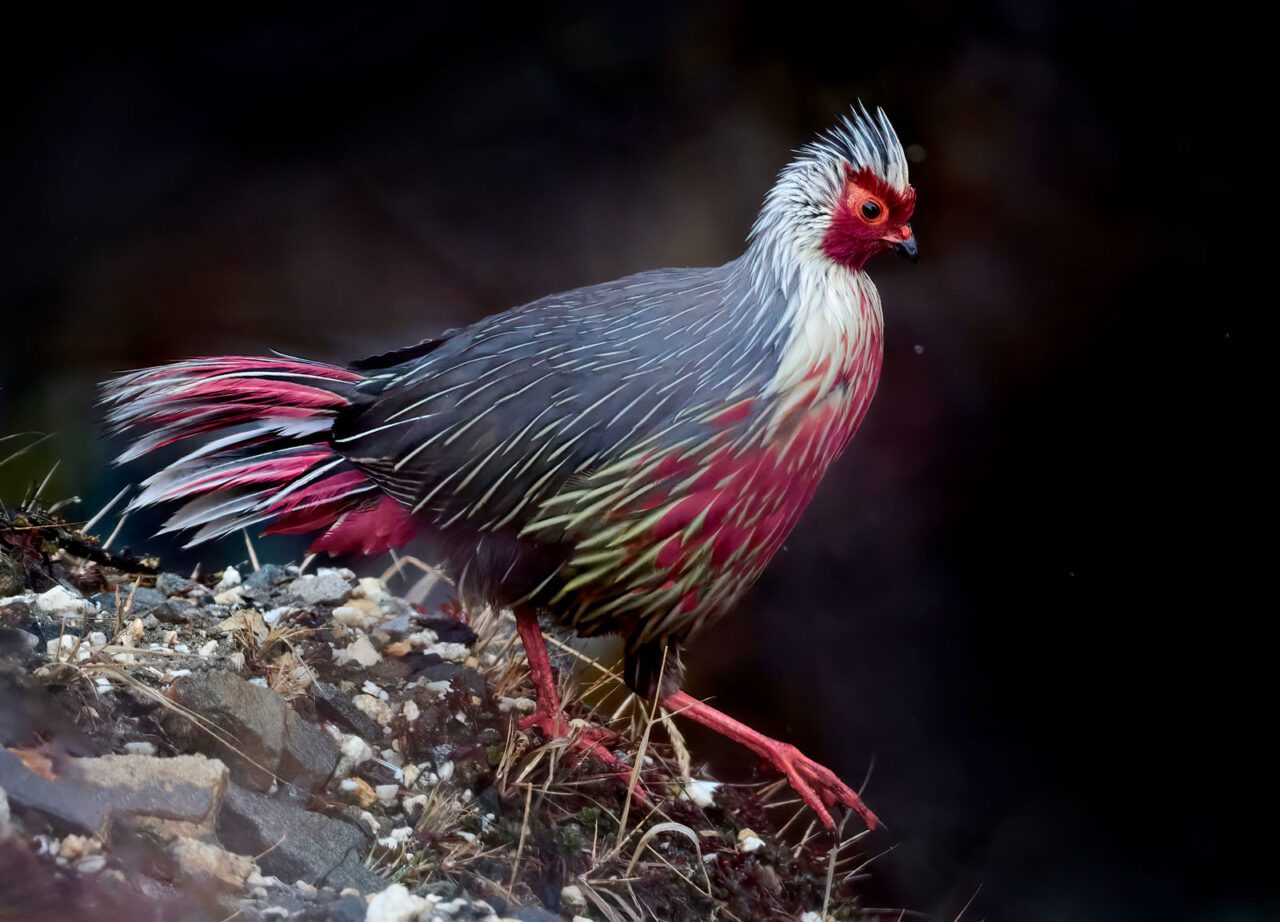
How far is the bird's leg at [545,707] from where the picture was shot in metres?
1.74

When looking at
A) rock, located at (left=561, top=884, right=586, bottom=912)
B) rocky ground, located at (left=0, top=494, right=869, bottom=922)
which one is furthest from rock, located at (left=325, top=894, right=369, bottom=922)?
rock, located at (left=561, top=884, right=586, bottom=912)

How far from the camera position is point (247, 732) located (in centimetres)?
143

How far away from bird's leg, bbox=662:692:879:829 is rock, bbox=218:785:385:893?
57 cm

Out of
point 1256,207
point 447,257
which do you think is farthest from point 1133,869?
point 447,257

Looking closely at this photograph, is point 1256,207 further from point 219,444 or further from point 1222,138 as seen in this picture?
point 219,444

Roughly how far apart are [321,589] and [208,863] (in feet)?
2.73

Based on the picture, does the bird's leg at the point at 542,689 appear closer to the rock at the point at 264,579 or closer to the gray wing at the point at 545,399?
the gray wing at the point at 545,399

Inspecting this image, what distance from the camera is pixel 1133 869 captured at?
1960 mm

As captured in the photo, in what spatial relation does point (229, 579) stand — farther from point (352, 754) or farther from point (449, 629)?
point (352, 754)

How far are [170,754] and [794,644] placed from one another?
1002 mm

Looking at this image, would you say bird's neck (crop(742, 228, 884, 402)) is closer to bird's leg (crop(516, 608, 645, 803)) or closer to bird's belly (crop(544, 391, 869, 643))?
bird's belly (crop(544, 391, 869, 643))

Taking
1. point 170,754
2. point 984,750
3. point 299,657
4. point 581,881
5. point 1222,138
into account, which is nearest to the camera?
point 170,754

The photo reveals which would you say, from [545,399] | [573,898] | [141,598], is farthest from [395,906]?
[141,598]

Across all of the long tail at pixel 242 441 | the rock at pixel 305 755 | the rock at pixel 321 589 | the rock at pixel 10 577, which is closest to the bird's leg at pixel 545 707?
the long tail at pixel 242 441
